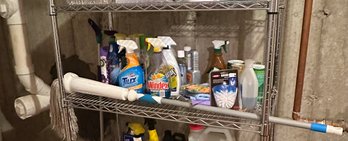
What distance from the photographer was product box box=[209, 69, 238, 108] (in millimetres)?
968

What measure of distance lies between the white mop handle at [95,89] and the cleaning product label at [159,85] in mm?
A: 77

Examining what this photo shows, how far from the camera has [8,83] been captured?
1913 mm

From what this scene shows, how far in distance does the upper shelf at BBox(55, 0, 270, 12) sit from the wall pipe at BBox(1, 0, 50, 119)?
0.35m

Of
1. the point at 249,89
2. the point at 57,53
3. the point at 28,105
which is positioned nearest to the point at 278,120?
the point at 249,89

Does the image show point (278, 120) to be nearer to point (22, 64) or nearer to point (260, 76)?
point (260, 76)

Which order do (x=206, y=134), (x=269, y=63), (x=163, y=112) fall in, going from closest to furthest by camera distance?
1. (x=269, y=63)
2. (x=163, y=112)
3. (x=206, y=134)

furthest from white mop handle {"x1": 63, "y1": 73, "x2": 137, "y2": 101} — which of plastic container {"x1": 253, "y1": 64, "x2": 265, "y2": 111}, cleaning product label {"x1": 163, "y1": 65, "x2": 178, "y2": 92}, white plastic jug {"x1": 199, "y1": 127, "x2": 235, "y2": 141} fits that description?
plastic container {"x1": 253, "y1": 64, "x2": 265, "y2": 111}

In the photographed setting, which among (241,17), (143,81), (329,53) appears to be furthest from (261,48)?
(143,81)

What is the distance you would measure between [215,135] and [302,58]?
0.48 metres

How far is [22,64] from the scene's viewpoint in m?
1.34

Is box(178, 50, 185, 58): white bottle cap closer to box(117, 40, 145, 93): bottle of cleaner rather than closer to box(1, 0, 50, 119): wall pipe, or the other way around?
box(117, 40, 145, 93): bottle of cleaner

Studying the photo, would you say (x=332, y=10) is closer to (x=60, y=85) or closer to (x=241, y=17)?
(x=241, y=17)

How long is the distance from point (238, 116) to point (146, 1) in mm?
523

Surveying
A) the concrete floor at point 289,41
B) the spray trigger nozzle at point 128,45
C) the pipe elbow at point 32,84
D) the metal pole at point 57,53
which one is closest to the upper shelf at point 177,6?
the metal pole at point 57,53
